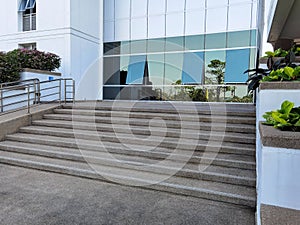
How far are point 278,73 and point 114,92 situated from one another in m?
10.0

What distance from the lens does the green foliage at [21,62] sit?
809 centimetres

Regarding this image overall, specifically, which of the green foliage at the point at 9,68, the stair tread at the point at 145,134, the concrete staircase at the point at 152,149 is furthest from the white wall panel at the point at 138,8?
the stair tread at the point at 145,134

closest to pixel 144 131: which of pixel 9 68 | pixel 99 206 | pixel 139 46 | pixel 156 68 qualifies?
pixel 99 206

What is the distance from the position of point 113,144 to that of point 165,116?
1.48 m

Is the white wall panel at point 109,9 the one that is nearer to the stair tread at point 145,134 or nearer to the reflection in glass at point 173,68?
the reflection in glass at point 173,68

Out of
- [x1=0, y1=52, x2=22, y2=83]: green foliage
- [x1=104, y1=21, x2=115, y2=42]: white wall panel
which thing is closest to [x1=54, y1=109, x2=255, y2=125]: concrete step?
[x1=0, y1=52, x2=22, y2=83]: green foliage

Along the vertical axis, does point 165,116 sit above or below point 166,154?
above

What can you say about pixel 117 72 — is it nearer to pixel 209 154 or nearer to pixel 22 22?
pixel 22 22

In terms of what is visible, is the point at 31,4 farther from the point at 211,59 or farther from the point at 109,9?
the point at 211,59

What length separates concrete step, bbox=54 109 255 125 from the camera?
5398 millimetres

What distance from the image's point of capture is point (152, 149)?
4.84m

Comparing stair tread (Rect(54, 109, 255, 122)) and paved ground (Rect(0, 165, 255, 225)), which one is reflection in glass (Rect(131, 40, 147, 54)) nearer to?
stair tread (Rect(54, 109, 255, 122))

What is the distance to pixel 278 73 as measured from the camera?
9.20ft

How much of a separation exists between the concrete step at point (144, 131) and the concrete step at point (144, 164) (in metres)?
0.80
